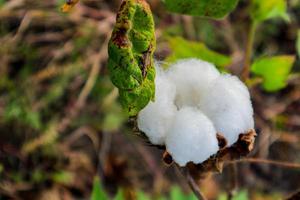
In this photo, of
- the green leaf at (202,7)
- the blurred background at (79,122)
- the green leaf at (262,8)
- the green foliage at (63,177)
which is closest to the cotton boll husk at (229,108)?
the green leaf at (202,7)

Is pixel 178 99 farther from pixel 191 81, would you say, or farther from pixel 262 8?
pixel 262 8

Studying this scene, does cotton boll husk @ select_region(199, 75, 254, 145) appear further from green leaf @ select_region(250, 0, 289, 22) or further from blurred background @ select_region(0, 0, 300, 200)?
blurred background @ select_region(0, 0, 300, 200)

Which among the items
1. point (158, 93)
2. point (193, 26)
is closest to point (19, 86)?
point (193, 26)

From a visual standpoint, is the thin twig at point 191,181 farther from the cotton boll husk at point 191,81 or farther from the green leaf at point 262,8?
the green leaf at point 262,8

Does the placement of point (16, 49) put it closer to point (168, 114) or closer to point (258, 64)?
point (258, 64)

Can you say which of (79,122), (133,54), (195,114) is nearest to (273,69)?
(195,114)

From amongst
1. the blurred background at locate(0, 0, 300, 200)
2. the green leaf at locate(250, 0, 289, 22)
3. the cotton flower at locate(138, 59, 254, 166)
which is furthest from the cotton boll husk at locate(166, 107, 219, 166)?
the blurred background at locate(0, 0, 300, 200)
